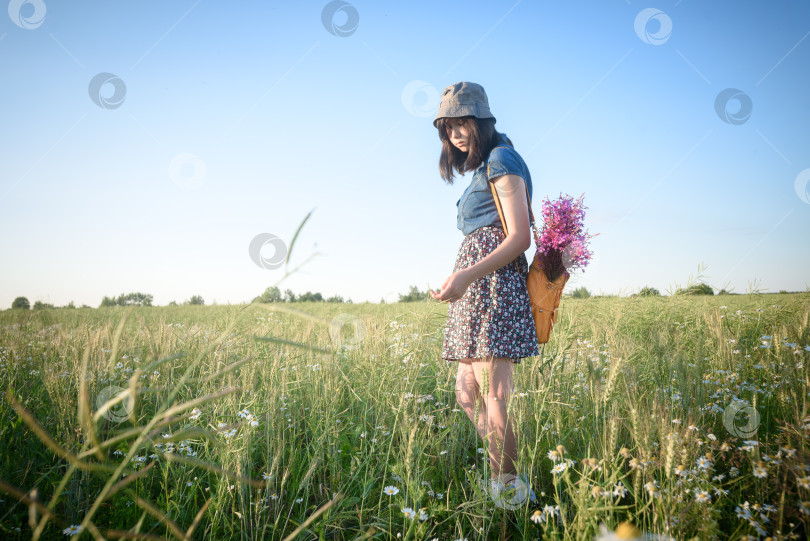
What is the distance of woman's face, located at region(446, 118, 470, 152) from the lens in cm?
254

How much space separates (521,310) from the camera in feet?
7.79

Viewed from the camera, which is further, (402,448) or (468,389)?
(468,389)

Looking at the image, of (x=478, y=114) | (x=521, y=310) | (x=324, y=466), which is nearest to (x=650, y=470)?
(x=521, y=310)

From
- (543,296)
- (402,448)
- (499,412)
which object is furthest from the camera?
(543,296)

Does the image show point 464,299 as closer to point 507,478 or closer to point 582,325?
point 507,478

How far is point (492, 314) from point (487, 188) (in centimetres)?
73

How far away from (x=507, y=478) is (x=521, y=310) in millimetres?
909

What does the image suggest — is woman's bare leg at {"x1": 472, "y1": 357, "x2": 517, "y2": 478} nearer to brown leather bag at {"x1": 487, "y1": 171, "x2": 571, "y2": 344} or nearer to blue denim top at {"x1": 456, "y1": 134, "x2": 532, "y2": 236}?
brown leather bag at {"x1": 487, "y1": 171, "x2": 571, "y2": 344}

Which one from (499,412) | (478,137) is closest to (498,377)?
(499,412)

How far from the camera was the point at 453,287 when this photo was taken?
2025 mm

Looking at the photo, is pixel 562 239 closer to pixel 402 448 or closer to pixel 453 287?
pixel 453 287

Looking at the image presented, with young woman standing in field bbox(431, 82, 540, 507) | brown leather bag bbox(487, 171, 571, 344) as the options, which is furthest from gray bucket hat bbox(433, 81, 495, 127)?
brown leather bag bbox(487, 171, 571, 344)

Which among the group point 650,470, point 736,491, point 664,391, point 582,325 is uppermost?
point 582,325

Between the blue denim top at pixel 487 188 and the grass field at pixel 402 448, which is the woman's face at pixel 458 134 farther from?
the grass field at pixel 402 448
